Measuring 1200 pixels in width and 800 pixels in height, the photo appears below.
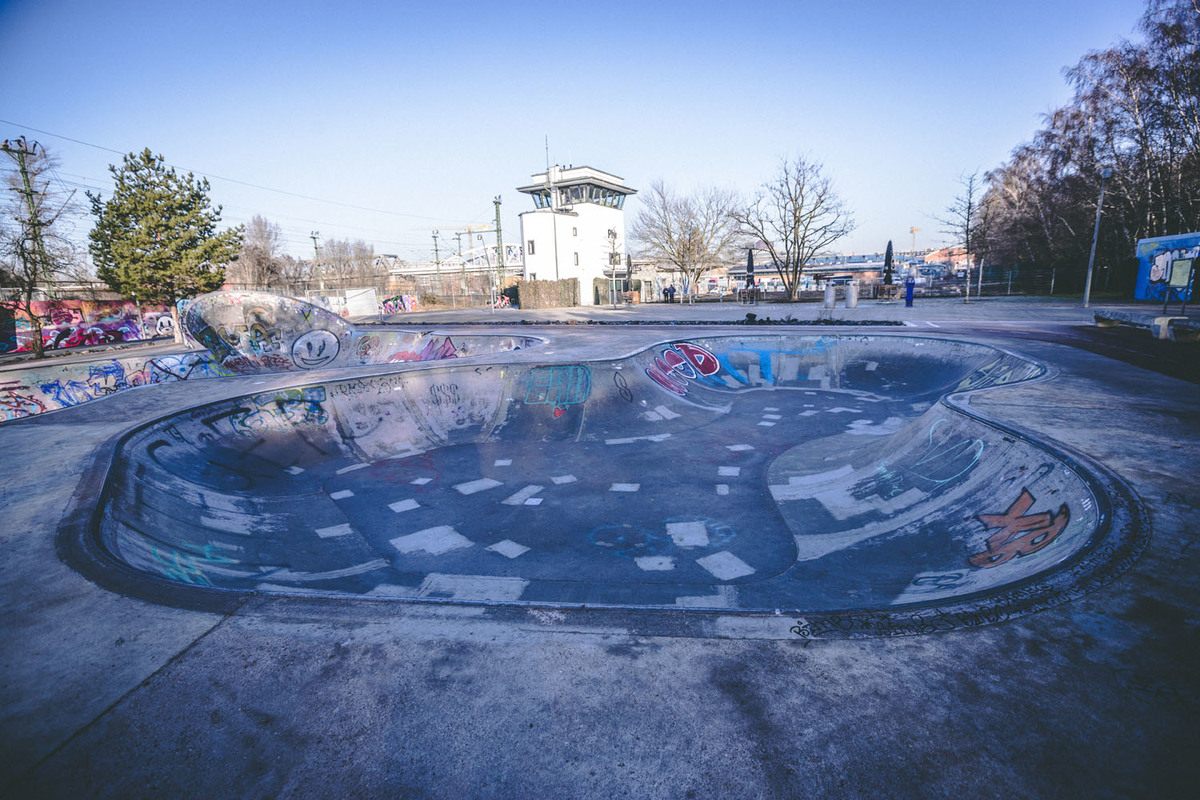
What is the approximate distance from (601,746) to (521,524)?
14.4ft

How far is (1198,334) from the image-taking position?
10602 mm

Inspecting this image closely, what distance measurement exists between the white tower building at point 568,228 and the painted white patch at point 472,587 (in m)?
42.2

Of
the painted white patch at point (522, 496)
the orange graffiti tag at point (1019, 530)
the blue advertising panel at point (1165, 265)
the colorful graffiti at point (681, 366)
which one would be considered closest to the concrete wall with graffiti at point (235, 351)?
the colorful graffiti at point (681, 366)

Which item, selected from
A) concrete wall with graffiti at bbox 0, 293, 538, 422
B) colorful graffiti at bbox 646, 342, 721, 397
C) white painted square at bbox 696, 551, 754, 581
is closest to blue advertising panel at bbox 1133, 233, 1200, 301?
A: colorful graffiti at bbox 646, 342, 721, 397

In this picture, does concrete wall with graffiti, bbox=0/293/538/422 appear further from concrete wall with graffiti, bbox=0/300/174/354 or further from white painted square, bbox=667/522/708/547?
white painted square, bbox=667/522/708/547

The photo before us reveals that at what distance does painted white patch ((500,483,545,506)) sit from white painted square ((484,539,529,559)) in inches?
44.5

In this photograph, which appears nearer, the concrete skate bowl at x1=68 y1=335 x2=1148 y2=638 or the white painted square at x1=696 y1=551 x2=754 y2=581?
the concrete skate bowl at x1=68 y1=335 x2=1148 y2=638

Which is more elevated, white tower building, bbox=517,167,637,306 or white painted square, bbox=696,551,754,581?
white tower building, bbox=517,167,637,306

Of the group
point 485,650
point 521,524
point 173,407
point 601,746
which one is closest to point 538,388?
point 521,524

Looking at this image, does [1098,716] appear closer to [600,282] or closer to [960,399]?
[960,399]

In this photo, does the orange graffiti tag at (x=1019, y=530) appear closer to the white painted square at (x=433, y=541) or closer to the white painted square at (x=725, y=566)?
the white painted square at (x=725, y=566)

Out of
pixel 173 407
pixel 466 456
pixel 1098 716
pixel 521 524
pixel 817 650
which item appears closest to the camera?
pixel 1098 716

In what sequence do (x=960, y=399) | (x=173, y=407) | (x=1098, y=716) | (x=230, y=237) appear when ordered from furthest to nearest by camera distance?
(x=230, y=237) → (x=173, y=407) → (x=960, y=399) → (x=1098, y=716)

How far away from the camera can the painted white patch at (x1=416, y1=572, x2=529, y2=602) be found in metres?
4.54
